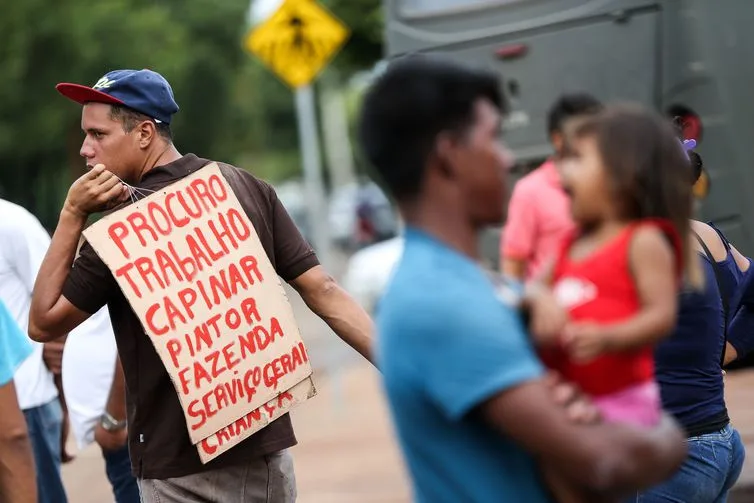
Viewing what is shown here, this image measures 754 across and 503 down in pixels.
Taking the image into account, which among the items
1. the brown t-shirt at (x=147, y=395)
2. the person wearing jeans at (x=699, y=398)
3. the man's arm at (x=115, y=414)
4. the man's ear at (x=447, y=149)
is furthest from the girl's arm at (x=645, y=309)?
the man's arm at (x=115, y=414)

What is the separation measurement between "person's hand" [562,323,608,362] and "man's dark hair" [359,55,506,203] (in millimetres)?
362

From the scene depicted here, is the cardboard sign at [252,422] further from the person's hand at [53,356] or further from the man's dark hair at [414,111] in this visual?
the person's hand at [53,356]

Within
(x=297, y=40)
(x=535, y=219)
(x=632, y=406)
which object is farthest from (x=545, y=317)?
(x=297, y=40)

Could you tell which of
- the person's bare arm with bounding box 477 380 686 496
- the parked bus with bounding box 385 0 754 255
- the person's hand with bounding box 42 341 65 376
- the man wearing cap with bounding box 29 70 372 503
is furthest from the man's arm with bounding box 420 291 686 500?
the parked bus with bounding box 385 0 754 255

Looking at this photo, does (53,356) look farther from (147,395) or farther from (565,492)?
(565,492)

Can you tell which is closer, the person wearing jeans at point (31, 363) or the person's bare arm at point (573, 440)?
the person's bare arm at point (573, 440)

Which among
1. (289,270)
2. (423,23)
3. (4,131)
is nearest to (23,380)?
(289,270)

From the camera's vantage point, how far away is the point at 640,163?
2.45 metres

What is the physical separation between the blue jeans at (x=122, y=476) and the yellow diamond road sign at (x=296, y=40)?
23.7 feet

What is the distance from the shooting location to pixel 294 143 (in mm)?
72875

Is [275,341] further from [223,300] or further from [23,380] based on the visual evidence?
[23,380]

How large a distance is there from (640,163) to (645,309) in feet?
0.95

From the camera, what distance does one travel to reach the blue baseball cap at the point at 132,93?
4.02 metres

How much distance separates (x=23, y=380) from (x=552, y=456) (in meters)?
3.60
